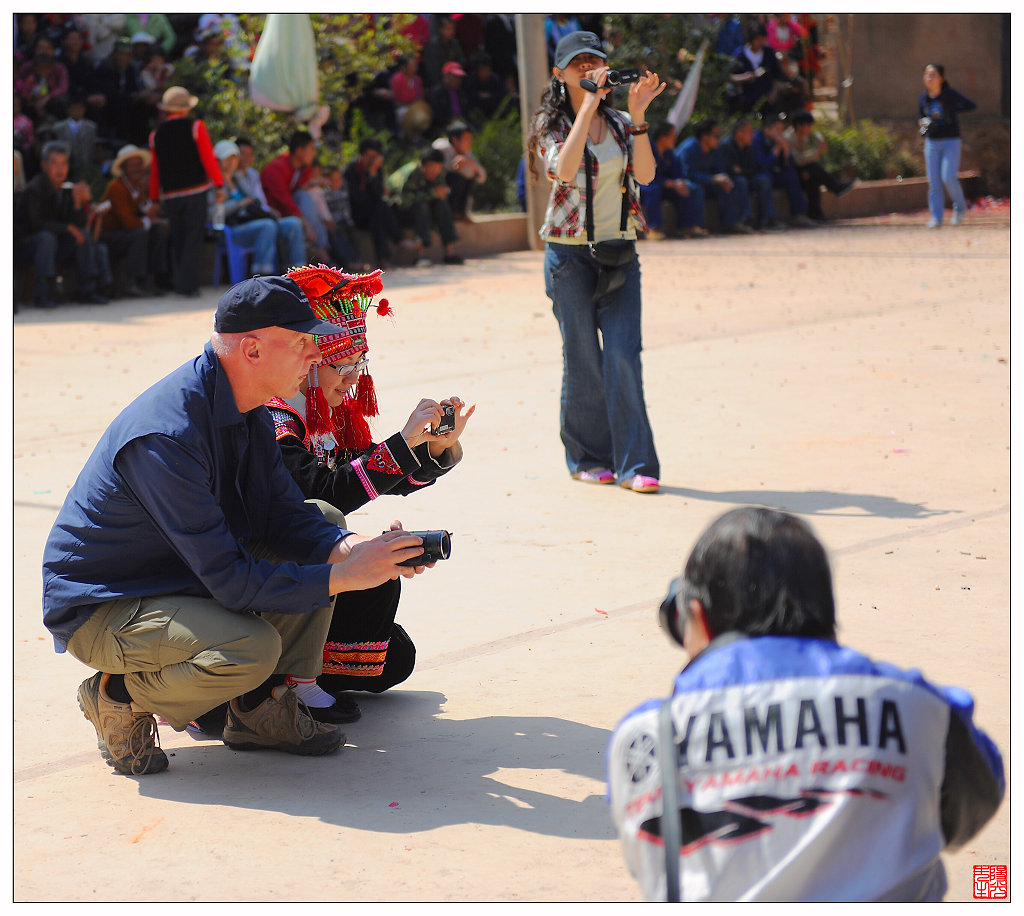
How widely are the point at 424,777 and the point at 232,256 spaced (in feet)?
35.6

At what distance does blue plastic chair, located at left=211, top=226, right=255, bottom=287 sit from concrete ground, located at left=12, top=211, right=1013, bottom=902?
2.04 m

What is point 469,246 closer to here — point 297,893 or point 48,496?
point 48,496

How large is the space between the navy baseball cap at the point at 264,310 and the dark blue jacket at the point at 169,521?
14 cm

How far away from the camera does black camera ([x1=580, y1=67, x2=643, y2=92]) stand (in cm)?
616

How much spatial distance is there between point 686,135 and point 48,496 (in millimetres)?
15241

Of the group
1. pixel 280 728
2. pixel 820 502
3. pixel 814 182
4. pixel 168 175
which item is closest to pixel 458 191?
Answer: pixel 168 175

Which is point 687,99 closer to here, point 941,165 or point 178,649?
point 941,165

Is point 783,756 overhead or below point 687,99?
below

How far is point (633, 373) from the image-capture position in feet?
20.9

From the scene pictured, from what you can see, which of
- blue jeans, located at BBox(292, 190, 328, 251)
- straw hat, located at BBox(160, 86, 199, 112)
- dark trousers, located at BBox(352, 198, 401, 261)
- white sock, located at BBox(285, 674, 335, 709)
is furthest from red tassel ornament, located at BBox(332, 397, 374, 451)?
dark trousers, located at BBox(352, 198, 401, 261)

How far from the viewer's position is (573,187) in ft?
20.9

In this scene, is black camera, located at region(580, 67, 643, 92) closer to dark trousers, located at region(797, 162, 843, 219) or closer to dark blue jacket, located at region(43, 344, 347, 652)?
dark blue jacket, located at region(43, 344, 347, 652)

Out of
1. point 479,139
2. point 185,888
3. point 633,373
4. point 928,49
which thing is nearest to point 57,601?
point 185,888

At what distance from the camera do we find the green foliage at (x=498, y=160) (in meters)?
18.3
